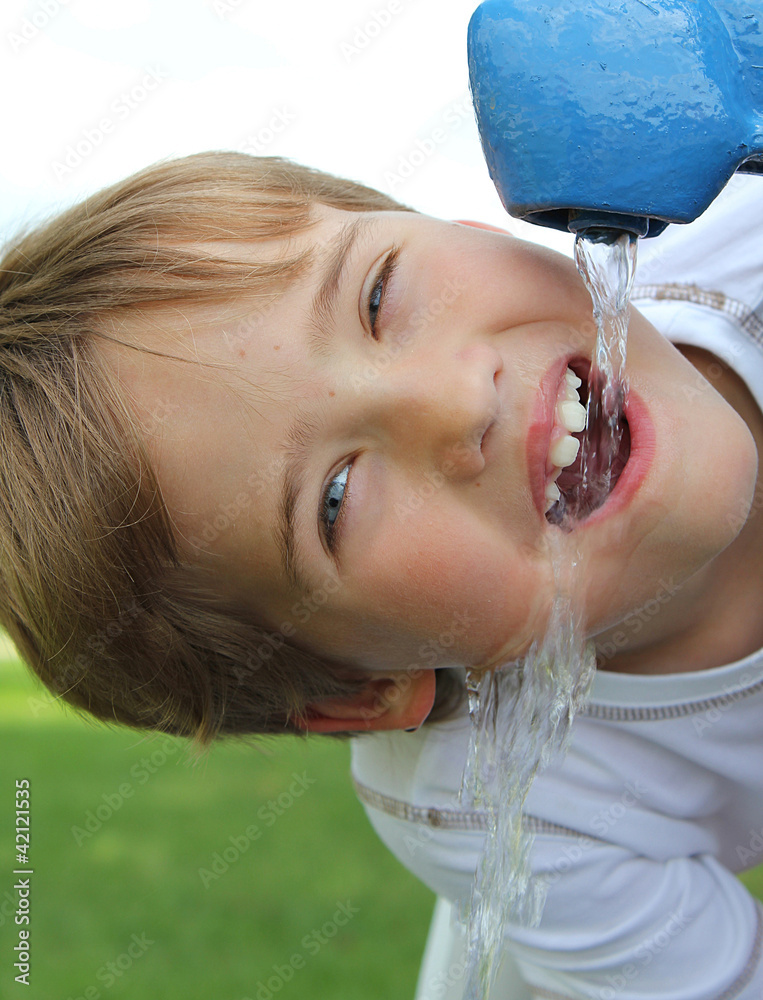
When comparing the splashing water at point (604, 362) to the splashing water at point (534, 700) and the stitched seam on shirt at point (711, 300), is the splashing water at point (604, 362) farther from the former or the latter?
the stitched seam on shirt at point (711, 300)

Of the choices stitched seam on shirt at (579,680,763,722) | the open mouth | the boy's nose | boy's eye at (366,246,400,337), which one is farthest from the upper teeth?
stitched seam on shirt at (579,680,763,722)

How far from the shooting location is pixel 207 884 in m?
2.91

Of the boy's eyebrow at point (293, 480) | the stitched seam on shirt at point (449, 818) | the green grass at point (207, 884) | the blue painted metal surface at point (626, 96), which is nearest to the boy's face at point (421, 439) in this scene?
the boy's eyebrow at point (293, 480)

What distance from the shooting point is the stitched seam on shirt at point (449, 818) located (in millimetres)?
1838

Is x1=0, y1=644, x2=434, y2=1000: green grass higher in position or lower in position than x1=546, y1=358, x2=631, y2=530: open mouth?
lower

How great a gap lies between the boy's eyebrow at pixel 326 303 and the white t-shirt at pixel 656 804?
67cm

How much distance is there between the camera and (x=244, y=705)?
1798 mm

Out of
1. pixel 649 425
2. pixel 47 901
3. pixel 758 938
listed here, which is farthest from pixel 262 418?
pixel 47 901

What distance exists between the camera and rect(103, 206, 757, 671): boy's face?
1326 mm

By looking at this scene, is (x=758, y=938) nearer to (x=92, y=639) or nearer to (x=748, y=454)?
(x=748, y=454)

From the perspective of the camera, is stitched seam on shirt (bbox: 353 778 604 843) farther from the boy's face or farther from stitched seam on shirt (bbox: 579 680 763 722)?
the boy's face

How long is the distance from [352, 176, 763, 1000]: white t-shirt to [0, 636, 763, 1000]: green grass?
44 centimetres

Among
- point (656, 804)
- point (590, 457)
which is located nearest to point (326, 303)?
point (590, 457)

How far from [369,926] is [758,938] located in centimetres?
122
